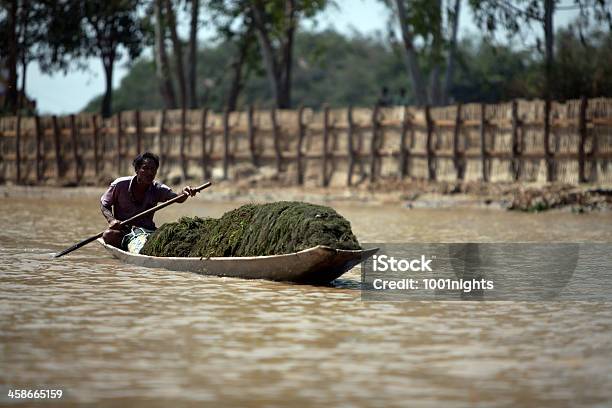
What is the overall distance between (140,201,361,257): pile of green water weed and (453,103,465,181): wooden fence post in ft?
52.4

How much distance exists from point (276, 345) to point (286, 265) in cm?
291

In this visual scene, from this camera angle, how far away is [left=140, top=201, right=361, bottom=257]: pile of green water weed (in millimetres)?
10586

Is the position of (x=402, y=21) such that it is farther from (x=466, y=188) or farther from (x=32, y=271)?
(x=32, y=271)

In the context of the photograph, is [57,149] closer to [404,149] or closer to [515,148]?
[404,149]

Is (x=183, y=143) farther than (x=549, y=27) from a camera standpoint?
No

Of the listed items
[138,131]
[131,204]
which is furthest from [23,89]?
[131,204]

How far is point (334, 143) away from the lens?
98.4 ft

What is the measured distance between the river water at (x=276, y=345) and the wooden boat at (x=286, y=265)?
14cm

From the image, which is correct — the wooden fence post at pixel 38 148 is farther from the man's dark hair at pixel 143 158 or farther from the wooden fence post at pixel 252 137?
the man's dark hair at pixel 143 158

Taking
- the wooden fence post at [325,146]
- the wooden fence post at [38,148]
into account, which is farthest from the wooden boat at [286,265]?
the wooden fence post at [38,148]

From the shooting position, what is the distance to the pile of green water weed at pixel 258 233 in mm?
10586

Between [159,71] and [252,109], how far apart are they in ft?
21.6

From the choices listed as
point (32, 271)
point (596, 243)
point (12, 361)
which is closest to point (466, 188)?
point (596, 243)

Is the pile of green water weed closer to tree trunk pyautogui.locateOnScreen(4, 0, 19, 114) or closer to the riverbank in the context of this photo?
the riverbank
